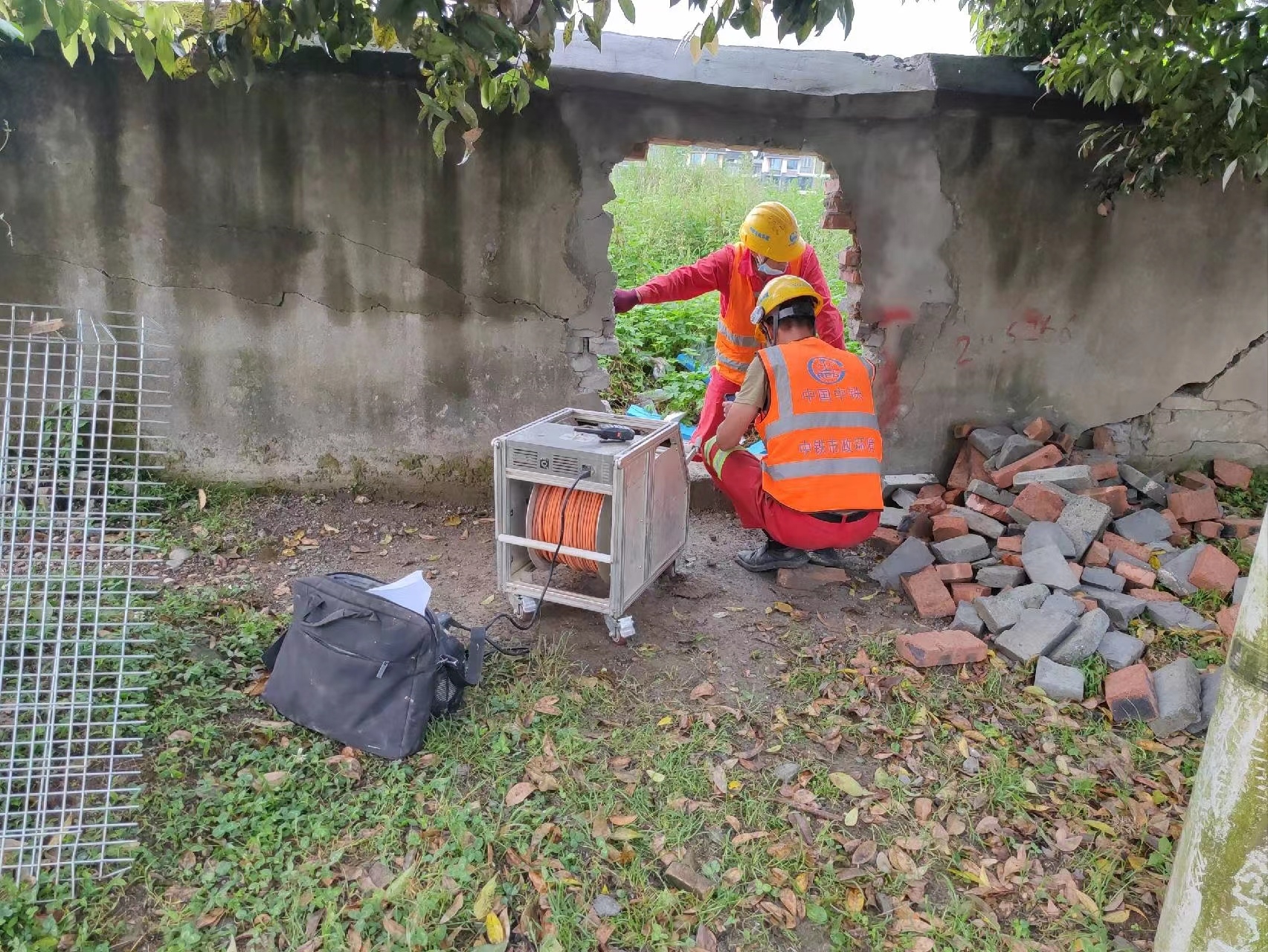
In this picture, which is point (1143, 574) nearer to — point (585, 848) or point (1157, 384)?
point (1157, 384)

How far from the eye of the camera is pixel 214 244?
5469 mm

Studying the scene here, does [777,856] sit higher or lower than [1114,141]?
lower

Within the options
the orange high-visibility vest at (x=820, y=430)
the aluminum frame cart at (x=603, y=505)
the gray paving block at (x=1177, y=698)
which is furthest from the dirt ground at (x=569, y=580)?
the gray paving block at (x=1177, y=698)

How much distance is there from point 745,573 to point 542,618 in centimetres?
137

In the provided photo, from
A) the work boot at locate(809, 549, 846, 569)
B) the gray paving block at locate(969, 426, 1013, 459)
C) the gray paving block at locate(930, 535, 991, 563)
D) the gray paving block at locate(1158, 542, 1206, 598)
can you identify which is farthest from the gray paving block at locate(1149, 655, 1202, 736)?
the gray paving block at locate(969, 426, 1013, 459)

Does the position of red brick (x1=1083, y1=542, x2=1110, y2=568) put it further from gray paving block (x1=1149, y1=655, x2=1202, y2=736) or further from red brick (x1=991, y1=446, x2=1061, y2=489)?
gray paving block (x1=1149, y1=655, x2=1202, y2=736)

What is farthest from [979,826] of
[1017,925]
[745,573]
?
[745,573]

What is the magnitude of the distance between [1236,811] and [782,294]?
3174 mm

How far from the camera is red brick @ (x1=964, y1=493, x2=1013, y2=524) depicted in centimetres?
563

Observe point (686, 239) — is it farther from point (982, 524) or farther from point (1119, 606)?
point (1119, 606)

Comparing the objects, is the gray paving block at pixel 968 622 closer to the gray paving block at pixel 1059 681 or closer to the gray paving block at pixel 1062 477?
the gray paving block at pixel 1059 681

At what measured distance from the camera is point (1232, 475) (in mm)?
6562

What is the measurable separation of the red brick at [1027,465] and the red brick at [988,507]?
219mm

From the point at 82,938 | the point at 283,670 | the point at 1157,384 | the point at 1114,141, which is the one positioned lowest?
the point at 82,938
